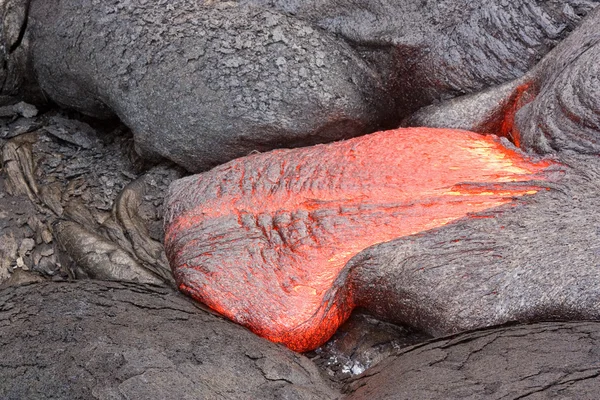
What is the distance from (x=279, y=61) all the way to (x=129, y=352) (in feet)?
4.08

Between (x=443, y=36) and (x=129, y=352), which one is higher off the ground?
(x=443, y=36)

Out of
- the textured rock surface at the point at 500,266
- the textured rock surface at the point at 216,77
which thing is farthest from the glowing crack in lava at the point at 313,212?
the textured rock surface at the point at 216,77

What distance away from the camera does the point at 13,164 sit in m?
2.75

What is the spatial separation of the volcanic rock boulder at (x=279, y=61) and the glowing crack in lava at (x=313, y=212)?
24cm

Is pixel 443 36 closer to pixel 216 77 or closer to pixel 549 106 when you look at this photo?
pixel 549 106

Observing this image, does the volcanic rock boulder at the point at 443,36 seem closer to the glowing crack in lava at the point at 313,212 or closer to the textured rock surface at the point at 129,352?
the glowing crack in lava at the point at 313,212

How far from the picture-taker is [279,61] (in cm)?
260

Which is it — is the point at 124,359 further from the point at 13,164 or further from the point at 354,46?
the point at 354,46

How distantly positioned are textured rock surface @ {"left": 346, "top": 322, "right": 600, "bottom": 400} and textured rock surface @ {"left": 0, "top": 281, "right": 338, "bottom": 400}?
0.23 m

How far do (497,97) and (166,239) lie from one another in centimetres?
123

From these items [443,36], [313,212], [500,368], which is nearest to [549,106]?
[443,36]

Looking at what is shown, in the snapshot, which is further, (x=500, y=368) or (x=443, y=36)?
(x=443, y=36)

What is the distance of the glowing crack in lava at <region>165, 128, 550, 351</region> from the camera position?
2100 millimetres

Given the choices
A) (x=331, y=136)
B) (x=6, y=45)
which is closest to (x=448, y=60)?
(x=331, y=136)
